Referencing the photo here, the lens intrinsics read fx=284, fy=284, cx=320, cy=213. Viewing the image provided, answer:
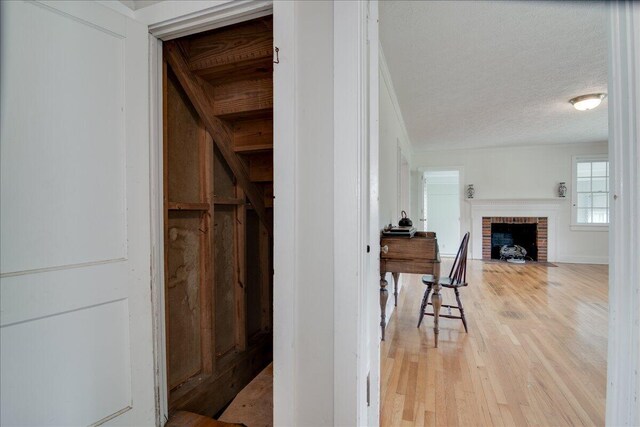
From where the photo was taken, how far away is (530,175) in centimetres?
619

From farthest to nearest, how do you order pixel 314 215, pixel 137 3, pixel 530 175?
pixel 530 175 → pixel 137 3 → pixel 314 215

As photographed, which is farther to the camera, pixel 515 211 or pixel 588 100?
pixel 515 211

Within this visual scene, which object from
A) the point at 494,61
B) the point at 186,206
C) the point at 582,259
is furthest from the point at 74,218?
the point at 582,259

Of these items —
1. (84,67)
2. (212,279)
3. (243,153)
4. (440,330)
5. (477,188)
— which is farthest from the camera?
(477,188)

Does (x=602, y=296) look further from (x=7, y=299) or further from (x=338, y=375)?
(x=7, y=299)

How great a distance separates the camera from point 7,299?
0.95m

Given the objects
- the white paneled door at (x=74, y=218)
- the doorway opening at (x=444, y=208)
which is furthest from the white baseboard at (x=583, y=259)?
the white paneled door at (x=74, y=218)

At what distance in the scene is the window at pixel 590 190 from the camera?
578cm

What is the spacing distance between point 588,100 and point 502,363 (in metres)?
3.39

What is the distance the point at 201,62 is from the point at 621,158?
5.98ft

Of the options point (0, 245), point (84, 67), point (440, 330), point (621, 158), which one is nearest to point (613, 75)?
point (621, 158)

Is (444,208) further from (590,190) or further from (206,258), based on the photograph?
(206,258)

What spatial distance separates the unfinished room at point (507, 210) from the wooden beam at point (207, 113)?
1.32 meters

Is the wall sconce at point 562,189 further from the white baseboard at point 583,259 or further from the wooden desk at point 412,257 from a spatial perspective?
the wooden desk at point 412,257
